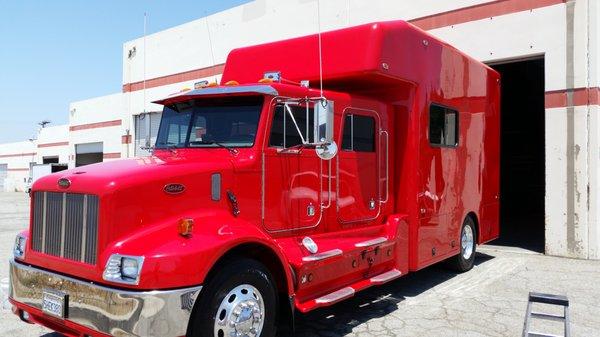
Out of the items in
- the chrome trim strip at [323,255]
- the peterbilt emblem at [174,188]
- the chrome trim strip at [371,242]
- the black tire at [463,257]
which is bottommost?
the black tire at [463,257]

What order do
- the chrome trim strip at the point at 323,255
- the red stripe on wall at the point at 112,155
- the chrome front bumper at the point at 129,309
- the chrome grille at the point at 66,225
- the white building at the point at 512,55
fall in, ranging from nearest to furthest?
the chrome front bumper at the point at 129,309, the chrome grille at the point at 66,225, the chrome trim strip at the point at 323,255, the white building at the point at 512,55, the red stripe on wall at the point at 112,155

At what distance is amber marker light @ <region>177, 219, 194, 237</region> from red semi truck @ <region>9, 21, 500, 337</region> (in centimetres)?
→ 1

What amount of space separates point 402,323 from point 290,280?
5.76ft

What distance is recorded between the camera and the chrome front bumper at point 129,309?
3.34 m

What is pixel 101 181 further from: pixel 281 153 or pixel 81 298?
pixel 281 153

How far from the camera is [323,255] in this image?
4.77 metres

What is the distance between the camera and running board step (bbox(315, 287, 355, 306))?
4.64 m

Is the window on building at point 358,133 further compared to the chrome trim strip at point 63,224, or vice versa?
the window on building at point 358,133

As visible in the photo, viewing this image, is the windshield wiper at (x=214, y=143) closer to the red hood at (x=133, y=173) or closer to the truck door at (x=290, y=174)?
the red hood at (x=133, y=173)

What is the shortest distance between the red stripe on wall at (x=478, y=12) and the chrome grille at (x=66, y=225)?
30.3ft

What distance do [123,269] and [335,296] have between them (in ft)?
7.03

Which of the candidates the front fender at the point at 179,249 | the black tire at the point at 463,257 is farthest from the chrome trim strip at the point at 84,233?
the black tire at the point at 463,257

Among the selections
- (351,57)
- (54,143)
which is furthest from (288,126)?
(54,143)

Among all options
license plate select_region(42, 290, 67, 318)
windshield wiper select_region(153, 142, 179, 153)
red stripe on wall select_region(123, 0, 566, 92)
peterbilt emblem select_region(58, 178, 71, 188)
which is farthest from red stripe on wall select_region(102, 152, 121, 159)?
license plate select_region(42, 290, 67, 318)
